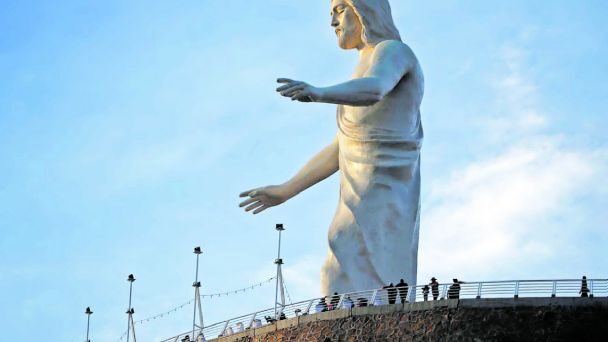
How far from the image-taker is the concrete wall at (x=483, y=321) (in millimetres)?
31797

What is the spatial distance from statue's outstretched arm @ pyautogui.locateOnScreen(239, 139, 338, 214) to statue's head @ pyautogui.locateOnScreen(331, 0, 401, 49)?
88.9 inches

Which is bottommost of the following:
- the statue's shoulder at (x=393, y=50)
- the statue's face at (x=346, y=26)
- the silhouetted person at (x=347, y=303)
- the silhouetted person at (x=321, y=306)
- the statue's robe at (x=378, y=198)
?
the silhouetted person at (x=347, y=303)

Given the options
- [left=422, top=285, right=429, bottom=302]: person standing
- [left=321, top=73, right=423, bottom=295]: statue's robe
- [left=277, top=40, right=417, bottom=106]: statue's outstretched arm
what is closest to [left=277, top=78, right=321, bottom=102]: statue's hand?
[left=277, top=40, right=417, bottom=106]: statue's outstretched arm

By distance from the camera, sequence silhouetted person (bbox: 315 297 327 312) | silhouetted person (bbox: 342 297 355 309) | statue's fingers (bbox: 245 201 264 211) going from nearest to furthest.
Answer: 1. silhouetted person (bbox: 342 297 355 309)
2. silhouetted person (bbox: 315 297 327 312)
3. statue's fingers (bbox: 245 201 264 211)

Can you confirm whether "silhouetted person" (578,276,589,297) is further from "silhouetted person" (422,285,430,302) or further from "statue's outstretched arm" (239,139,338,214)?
"statue's outstretched arm" (239,139,338,214)

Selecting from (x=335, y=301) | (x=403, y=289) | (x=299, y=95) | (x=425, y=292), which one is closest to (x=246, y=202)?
(x=335, y=301)

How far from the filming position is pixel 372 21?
1534 inches

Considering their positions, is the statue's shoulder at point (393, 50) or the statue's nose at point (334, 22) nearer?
the statue's shoulder at point (393, 50)

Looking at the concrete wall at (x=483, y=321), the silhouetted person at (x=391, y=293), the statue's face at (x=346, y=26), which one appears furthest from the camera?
the statue's face at (x=346, y=26)

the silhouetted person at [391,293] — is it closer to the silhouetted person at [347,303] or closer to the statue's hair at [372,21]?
the silhouetted person at [347,303]

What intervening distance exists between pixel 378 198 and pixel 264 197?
3.75 metres

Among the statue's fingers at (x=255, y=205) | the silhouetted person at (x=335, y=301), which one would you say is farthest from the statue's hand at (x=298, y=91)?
the statue's fingers at (x=255, y=205)

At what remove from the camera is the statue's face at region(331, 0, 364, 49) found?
128 ft

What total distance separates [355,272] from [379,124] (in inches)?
125
